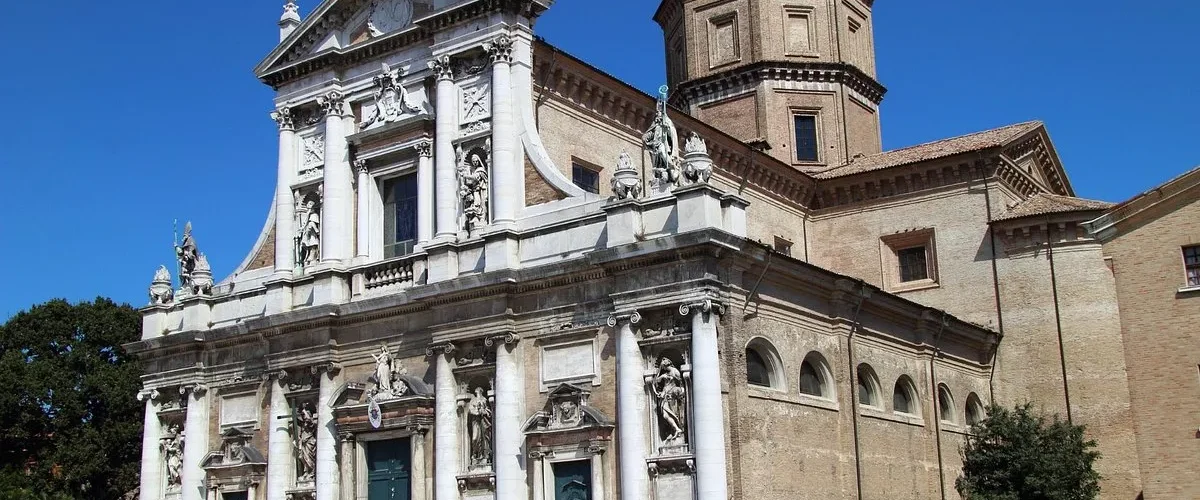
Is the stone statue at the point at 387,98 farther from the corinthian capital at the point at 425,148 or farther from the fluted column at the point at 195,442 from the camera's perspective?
the fluted column at the point at 195,442

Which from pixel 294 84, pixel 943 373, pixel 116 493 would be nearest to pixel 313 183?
pixel 294 84

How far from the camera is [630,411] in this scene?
19672 millimetres

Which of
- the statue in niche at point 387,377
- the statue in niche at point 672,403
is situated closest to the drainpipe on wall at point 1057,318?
the statue in niche at point 672,403

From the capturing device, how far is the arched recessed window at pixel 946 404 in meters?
26.4

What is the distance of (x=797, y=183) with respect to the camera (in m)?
31.4

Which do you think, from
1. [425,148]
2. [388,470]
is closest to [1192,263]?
[425,148]

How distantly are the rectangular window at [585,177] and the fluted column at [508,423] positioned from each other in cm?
441

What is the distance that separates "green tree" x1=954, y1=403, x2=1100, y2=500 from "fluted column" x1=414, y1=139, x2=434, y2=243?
11852 mm

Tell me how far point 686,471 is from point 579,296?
11.8ft

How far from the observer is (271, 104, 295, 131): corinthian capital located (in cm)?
2644

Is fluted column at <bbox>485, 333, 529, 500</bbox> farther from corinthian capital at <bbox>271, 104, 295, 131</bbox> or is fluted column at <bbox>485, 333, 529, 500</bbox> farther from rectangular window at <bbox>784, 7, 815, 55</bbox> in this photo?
rectangular window at <bbox>784, 7, 815, 55</bbox>

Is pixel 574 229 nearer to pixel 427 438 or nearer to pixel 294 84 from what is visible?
pixel 427 438

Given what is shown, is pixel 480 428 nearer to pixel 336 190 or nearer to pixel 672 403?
pixel 672 403

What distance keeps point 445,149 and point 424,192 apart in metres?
0.96
